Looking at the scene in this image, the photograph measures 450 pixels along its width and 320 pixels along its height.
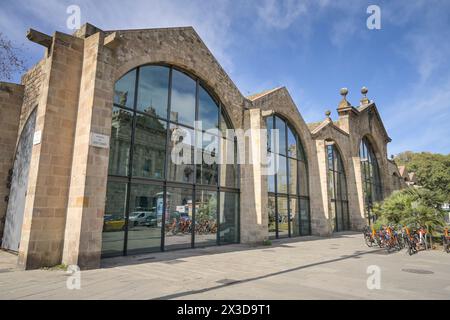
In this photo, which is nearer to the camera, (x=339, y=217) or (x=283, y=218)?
(x=283, y=218)

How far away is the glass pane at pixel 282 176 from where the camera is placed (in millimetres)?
15617

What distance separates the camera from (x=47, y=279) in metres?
5.80

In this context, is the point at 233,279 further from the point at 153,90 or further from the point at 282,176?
the point at 282,176

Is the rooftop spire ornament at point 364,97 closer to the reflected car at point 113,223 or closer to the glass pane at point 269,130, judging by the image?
the glass pane at point 269,130

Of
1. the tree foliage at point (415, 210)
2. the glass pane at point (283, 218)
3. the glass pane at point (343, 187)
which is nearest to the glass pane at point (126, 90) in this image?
the glass pane at point (283, 218)

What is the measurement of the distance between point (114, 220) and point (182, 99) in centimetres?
514

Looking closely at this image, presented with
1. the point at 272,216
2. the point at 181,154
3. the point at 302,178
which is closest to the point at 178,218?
the point at 181,154

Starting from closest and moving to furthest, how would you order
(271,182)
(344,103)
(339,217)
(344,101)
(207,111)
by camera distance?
1. (207,111)
2. (271,182)
3. (339,217)
4. (344,103)
5. (344,101)

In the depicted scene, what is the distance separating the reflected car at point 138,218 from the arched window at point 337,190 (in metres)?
15.5

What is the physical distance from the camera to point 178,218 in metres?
10.2

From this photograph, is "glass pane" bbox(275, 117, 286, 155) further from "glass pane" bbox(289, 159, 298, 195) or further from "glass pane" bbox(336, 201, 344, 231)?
"glass pane" bbox(336, 201, 344, 231)

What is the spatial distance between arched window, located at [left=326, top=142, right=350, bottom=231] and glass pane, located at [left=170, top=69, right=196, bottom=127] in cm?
1303

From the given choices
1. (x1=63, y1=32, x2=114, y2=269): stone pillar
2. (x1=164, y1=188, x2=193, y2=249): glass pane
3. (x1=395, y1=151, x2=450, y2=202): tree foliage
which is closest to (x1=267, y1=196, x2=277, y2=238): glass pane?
(x1=164, y1=188, x2=193, y2=249): glass pane
